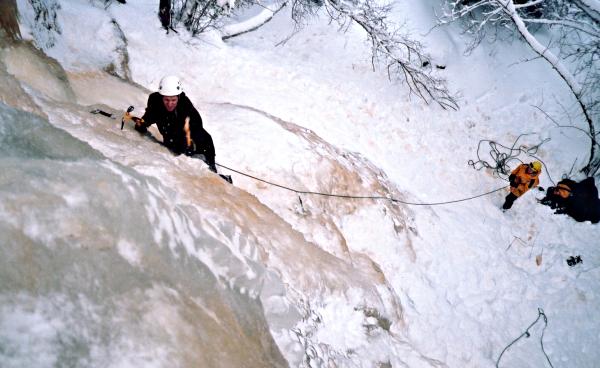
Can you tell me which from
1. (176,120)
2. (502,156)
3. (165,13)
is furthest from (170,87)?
(502,156)

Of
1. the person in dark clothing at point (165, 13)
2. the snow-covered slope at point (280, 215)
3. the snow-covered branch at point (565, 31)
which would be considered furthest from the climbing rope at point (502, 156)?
the person in dark clothing at point (165, 13)

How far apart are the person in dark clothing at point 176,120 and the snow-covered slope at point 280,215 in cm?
25

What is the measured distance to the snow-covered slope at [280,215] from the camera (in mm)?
1728

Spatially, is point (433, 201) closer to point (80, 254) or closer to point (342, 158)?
point (342, 158)

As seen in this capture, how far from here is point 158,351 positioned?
1.66 metres

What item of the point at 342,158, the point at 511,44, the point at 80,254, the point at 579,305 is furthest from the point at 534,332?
the point at 511,44

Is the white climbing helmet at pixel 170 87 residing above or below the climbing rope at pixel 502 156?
below

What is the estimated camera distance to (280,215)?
4.87 metres

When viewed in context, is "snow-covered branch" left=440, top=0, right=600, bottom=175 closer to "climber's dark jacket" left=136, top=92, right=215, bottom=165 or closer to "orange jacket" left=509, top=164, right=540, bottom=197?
"orange jacket" left=509, top=164, right=540, bottom=197

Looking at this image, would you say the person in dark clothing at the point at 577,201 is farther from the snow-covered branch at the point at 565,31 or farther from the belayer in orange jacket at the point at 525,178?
the snow-covered branch at the point at 565,31

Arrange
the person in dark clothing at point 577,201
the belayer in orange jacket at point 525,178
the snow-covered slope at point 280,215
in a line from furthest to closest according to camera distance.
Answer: the person in dark clothing at point 577,201 < the belayer in orange jacket at point 525,178 < the snow-covered slope at point 280,215

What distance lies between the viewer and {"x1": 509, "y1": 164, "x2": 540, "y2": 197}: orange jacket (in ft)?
23.9

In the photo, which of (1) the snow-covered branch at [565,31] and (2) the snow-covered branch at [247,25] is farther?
(2) the snow-covered branch at [247,25]

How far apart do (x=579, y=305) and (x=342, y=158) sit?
4.69m
